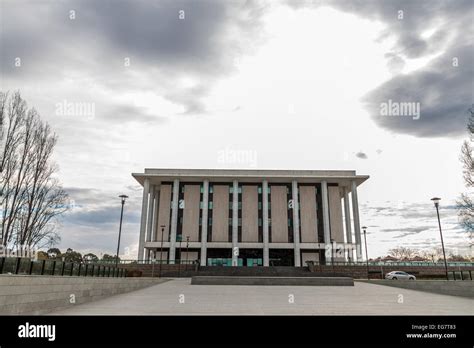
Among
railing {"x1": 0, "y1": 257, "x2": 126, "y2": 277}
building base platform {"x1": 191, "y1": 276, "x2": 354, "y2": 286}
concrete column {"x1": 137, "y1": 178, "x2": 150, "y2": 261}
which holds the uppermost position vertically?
concrete column {"x1": 137, "y1": 178, "x2": 150, "y2": 261}

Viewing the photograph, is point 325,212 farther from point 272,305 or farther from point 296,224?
point 272,305

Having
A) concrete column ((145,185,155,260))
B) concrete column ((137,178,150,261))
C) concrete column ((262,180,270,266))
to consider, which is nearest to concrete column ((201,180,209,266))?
concrete column ((137,178,150,261))

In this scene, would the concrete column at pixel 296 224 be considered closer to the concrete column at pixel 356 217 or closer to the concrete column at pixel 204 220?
the concrete column at pixel 356 217

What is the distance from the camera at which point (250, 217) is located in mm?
55438

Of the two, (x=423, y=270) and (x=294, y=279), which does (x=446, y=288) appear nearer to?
(x=294, y=279)

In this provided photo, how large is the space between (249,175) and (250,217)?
734 centimetres

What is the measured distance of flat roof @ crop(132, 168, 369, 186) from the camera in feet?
181

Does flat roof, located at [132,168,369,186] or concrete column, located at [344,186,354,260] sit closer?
concrete column, located at [344,186,354,260]

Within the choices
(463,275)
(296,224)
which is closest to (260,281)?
(463,275)

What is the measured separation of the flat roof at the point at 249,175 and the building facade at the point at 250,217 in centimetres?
17

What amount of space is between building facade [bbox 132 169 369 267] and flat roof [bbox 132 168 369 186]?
0.17m

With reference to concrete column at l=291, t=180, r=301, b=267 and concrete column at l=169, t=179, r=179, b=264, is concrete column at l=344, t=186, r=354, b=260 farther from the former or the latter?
concrete column at l=169, t=179, r=179, b=264
